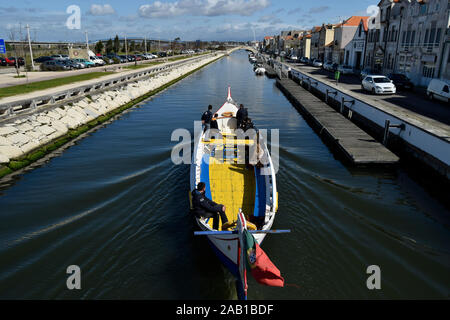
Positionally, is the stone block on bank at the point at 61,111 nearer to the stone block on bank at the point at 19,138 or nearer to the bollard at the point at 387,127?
the stone block on bank at the point at 19,138

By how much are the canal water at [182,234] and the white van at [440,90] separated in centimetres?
1683

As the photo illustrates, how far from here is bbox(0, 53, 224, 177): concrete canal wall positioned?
1836cm

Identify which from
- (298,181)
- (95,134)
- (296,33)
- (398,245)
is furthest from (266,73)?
(296,33)

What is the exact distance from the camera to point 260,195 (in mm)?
12297

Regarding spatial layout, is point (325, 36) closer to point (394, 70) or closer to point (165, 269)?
point (394, 70)

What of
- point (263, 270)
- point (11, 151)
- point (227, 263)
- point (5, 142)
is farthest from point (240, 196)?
point (5, 142)

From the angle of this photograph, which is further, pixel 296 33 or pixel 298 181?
pixel 296 33

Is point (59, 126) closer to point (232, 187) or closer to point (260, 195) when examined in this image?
point (232, 187)

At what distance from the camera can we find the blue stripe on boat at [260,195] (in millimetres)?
11266

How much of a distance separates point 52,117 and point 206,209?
19.9 metres

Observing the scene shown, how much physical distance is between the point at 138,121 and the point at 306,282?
956 inches

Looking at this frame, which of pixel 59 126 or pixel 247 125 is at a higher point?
pixel 247 125

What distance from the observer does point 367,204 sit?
13.9 metres

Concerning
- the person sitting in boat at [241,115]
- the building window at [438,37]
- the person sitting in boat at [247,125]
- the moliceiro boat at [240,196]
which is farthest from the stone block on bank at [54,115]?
the building window at [438,37]
